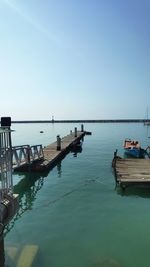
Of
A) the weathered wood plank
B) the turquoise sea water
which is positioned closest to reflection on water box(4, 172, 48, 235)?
the turquoise sea water

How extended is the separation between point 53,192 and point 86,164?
12.0m

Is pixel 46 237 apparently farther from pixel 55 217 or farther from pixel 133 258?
pixel 133 258

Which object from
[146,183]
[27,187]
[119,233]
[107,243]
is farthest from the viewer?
[27,187]

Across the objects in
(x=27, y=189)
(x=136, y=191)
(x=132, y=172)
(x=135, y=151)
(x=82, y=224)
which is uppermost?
(x=132, y=172)

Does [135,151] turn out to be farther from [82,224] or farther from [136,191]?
[82,224]

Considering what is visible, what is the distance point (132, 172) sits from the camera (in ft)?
69.2

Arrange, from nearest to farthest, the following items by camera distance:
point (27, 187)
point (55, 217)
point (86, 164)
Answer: point (55, 217), point (27, 187), point (86, 164)

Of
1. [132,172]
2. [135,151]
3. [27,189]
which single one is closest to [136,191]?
[132,172]

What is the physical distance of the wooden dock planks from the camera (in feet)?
61.1

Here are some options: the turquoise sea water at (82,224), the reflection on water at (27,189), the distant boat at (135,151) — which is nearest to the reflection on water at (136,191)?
the turquoise sea water at (82,224)

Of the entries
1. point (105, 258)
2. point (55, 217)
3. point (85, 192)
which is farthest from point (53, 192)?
point (105, 258)

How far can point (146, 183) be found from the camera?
18.6 metres

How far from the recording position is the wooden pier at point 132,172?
18.6 meters

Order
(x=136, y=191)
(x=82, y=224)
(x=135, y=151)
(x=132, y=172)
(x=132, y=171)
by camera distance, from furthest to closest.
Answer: (x=135, y=151), (x=132, y=171), (x=132, y=172), (x=136, y=191), (x=82, y=224)
